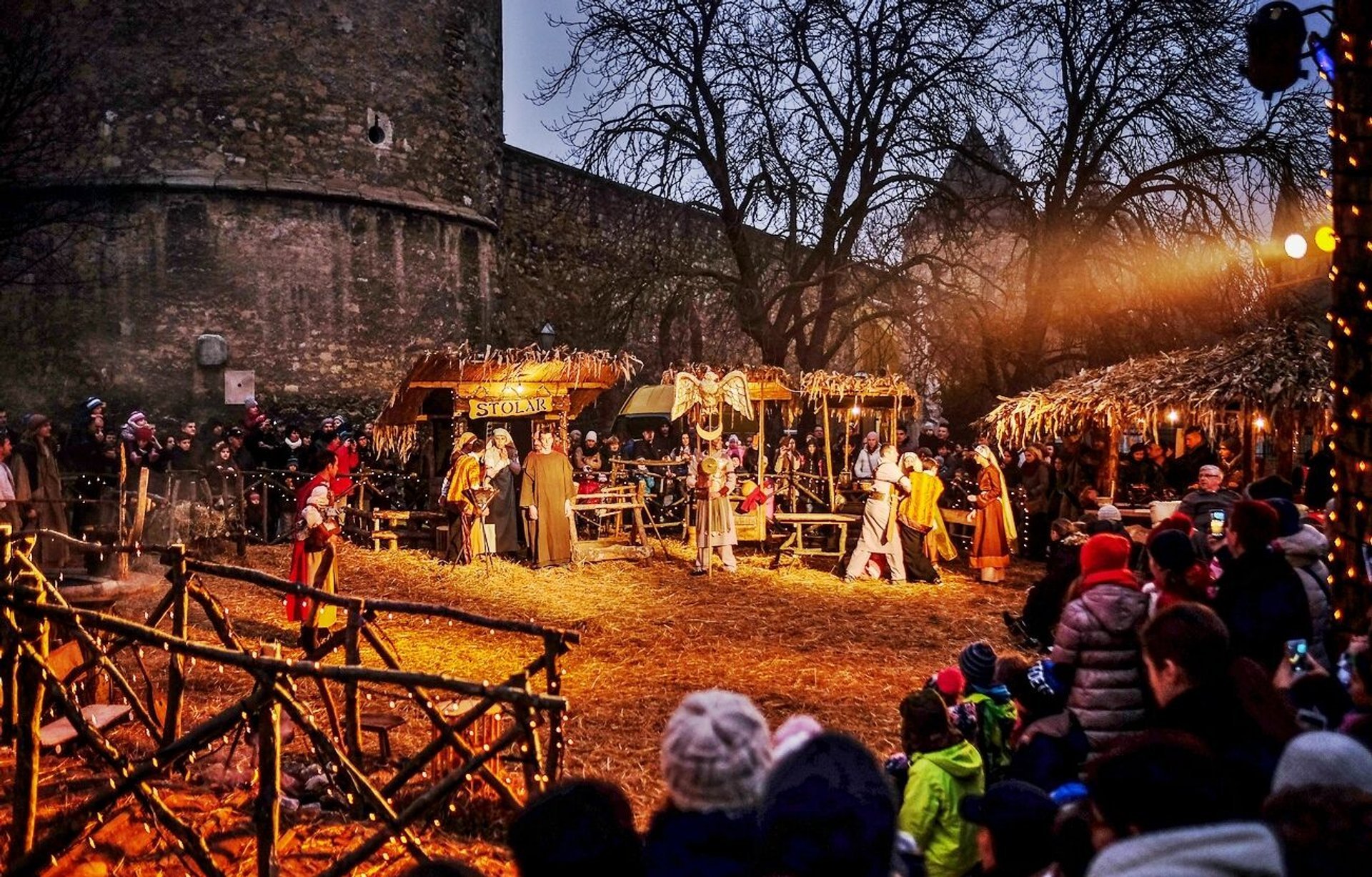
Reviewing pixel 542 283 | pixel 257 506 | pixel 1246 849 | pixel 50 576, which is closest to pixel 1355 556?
pixel 1246 849

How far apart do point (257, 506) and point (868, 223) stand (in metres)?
10.6

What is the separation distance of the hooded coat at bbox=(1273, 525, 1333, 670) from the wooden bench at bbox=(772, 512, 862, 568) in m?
8.40

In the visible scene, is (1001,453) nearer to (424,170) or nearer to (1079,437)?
(1079,437)

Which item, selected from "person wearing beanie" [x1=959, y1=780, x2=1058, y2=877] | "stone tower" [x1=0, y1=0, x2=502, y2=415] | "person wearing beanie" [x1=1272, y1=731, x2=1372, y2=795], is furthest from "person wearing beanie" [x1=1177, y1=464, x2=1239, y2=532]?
"stone tower" [x1=0, y1=0, x2=502, y2=415]

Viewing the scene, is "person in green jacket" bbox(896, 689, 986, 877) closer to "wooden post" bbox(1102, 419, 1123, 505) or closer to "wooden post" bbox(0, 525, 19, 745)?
"wooden post" bbox(0, 525, 19, 745)

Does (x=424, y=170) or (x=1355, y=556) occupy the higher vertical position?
(x=424, y=170)

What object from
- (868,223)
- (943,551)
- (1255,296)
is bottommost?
(943,551)

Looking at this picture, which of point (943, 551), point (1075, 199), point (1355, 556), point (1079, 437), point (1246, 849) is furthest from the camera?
point (1075, 199)

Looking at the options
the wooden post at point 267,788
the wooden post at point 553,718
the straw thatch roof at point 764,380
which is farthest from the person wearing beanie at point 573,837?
the straw thatch roof at point 764,380

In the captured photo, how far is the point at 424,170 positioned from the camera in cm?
1858

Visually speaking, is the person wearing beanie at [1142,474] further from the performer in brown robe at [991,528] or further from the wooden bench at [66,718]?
the wooden bench at [66,718]

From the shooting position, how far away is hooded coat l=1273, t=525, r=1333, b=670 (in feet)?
16.4

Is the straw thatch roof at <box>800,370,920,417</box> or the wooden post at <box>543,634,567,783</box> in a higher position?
the straw thatch roof at <box>800,370,920,417</box>

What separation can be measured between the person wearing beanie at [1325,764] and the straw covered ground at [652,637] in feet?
11.1
